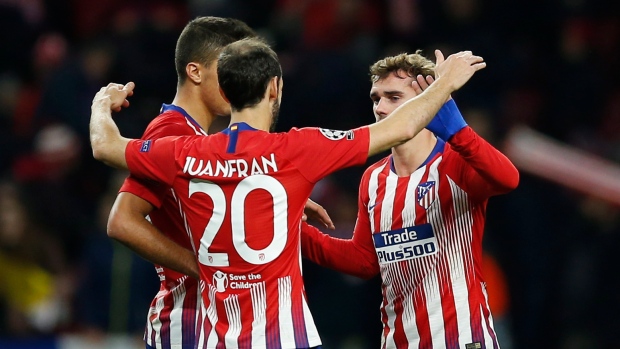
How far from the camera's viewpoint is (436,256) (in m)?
4.52

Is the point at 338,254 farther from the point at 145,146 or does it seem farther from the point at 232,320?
the point at 145,146

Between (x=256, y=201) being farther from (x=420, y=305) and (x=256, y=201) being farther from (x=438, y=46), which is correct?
(x=438, y=46)

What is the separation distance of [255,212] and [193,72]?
40.4 inches

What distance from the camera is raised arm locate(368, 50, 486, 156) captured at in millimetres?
3873

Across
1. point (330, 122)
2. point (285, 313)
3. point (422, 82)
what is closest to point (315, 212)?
point (422, 82)

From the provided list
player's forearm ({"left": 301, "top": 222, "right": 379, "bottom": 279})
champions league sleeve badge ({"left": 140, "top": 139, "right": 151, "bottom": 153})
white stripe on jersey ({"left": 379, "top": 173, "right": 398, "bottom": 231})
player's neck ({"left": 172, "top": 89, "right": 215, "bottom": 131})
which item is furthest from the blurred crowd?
champions league sleeve badge ({"left": 140, "top": 139, "right": 151, "bottom": 153})

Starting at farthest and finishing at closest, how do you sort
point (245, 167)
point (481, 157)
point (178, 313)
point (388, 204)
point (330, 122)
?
point (330, 122) < point (388, 204) < point (178, 313) < point (481, 157) < point (245, 167)

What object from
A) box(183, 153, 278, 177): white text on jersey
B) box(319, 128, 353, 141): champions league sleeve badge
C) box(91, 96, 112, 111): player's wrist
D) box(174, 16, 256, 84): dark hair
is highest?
box(174, 16, 256, 84): dark hair

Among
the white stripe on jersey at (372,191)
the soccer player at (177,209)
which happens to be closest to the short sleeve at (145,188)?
the soccer player at (177,209)

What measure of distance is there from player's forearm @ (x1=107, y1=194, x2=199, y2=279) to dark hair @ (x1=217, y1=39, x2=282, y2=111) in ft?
2.27

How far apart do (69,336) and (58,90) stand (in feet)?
9.71

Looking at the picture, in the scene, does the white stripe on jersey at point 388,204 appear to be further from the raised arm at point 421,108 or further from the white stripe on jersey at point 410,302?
the raised arm at point 421,108

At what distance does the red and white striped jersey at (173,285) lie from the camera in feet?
14.2

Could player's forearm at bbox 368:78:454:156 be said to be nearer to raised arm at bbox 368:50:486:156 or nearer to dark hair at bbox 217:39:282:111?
raised arm at bbox 368:50:486:156
